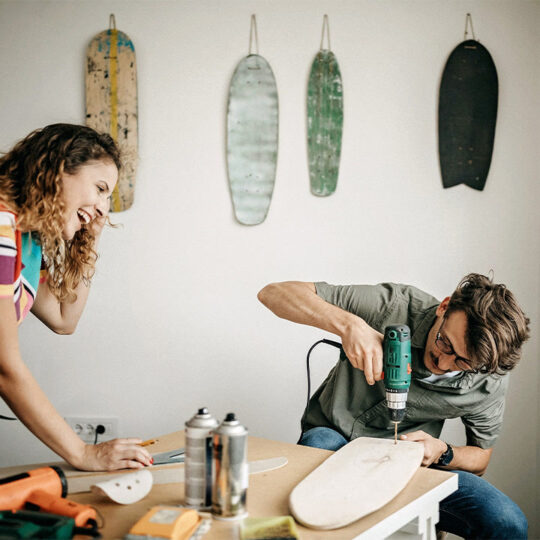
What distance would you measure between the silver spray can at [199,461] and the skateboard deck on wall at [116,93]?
69.1 inches

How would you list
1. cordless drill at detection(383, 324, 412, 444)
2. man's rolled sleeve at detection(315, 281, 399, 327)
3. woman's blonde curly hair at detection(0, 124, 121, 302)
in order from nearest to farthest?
woman's blonde curly hair at detection(0, 124, 121, 302), cordless drill at detection(383, 324, 412, 444), man's rolled sleeve at detection(315, 281, 399, 327)

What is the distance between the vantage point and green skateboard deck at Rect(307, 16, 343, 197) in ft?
8.74

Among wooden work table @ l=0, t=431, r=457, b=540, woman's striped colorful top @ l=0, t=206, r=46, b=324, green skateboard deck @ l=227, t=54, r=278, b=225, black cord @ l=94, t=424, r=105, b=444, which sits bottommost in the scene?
black cord @ l=94, t=424, r=105, b=444

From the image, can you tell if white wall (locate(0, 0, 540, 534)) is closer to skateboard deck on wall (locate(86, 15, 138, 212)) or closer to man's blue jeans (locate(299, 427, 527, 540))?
skateboard deck on wall (locate(86, 15, 138, 212))

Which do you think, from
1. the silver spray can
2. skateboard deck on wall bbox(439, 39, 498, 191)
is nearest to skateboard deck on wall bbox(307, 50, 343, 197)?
skateboard deck on wall bbox(439, 39, 498, 191)

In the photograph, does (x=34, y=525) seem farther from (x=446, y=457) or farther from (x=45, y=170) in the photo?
(x=446, y=457)

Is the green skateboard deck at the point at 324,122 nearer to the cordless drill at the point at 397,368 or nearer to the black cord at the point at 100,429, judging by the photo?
the cordless drill at the point at 397,368

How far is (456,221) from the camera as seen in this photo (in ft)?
8.65

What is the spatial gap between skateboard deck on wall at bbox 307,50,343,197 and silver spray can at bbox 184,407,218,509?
66.1 inches

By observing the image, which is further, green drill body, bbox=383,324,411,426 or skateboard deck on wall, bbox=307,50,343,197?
skateboard deck on wall, bbox=307,50,343,197

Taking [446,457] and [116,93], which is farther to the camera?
[116,93]

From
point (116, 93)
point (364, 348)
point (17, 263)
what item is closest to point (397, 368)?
point (364, 348)

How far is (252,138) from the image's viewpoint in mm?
2697

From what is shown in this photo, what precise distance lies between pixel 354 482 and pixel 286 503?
0.17 metres
